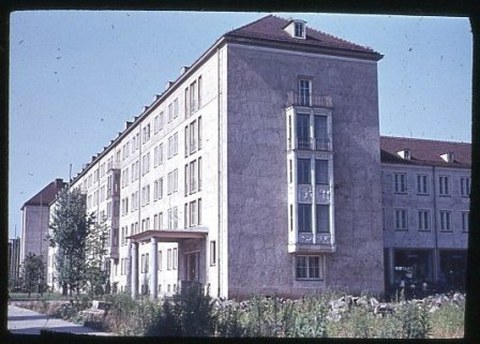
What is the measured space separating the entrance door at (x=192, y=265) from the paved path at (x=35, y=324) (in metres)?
2.72

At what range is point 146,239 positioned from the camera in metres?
13.3

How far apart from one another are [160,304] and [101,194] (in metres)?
3.17

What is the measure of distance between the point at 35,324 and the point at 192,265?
423 centimetres

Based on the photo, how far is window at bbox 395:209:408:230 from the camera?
45.7ft

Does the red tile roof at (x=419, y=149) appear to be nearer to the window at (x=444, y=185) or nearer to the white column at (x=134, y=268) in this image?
the window at (x=444, y=185)

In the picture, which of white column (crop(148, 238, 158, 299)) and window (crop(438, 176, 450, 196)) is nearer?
white column (crop(148, 238, 158, 299))

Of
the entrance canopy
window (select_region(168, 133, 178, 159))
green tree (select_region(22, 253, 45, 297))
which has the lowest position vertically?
green tree (select_region(22, 253, 45, 297))

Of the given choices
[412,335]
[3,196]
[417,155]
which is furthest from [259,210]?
[3,196]


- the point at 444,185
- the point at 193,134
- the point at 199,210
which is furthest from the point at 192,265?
the point at 444,185

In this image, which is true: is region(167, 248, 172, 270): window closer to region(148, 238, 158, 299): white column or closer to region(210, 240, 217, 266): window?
region(148, 238, 158, 299): white column

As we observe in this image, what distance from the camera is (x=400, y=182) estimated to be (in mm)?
14484

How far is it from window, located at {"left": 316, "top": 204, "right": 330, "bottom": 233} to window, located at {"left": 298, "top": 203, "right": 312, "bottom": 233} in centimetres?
27

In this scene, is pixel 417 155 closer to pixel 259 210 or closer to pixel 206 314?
pixel 259 210

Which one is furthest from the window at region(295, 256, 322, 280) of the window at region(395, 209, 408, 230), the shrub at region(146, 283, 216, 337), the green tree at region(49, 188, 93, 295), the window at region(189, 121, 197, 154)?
the green tree at region(49, 188, 93, 295)
